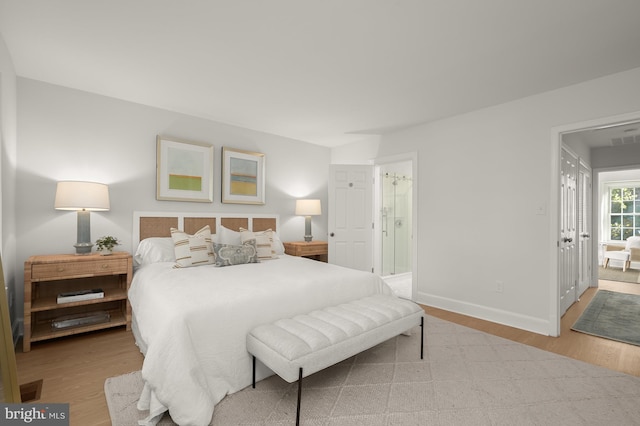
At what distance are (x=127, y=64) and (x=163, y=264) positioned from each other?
1.93 m

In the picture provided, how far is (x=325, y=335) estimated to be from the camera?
75.6 inches

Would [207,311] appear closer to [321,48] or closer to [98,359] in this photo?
[98,359]

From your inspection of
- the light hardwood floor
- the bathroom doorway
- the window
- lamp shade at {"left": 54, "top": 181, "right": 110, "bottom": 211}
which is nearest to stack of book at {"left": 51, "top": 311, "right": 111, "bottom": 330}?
the light hardwood floor

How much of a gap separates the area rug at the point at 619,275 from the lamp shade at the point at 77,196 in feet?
27.9

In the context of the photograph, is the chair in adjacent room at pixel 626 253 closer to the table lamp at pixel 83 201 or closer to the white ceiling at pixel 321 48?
the white ceiling at pixel 321 48

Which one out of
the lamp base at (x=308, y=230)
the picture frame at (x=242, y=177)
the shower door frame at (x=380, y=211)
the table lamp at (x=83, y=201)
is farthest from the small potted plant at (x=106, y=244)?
the shower door frame at (x=380, y=211)

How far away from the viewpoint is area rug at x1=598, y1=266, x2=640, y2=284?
5.84 m

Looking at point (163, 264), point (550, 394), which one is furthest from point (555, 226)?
point (163, 264)

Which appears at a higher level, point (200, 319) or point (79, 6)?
point (79, 6)

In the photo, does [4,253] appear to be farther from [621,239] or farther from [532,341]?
[621,239]

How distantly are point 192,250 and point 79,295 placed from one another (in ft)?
3.53

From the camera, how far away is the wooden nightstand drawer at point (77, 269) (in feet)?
8.75

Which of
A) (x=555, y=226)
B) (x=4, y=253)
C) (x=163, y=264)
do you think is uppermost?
(x=555, y=226)

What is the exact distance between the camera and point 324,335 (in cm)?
192
